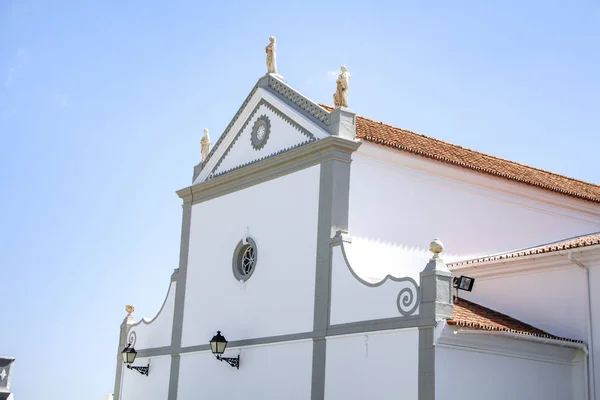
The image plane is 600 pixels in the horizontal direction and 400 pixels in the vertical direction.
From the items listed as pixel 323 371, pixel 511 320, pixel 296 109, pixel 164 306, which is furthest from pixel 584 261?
pixel 164 306

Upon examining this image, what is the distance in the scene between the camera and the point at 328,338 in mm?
20344

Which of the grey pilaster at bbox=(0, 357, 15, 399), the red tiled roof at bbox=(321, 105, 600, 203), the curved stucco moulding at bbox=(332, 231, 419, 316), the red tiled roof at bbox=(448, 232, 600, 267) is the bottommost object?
the grey pilaster at bbox=(0, 357, 15, 399)

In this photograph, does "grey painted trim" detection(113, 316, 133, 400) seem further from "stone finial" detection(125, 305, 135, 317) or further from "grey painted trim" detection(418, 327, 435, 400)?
"grey painted trim" detection(418, 327, 435, 400)

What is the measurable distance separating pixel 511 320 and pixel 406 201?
11.2 feet

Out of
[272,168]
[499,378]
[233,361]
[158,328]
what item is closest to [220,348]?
[233,361]

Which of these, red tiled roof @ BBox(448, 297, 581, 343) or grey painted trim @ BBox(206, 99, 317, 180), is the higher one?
grey painted trim @ BBox(206, 99, 317, 180)

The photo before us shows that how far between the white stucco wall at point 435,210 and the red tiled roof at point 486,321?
1740 mm

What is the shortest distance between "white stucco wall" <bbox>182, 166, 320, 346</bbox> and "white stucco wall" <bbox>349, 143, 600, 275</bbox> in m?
1.20

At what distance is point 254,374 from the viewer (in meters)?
22.2

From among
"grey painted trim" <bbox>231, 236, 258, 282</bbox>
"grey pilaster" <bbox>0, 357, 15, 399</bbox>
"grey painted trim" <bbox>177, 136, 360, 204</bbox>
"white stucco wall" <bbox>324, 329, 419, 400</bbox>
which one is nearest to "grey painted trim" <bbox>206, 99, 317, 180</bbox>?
"grey painted trim" <bbox>177, 136, 360, 204</bbox>

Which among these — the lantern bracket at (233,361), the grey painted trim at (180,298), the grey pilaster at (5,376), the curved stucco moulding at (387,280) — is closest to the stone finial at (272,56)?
the grey painted trim at (180,298)

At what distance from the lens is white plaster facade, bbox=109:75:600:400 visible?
18.9 meters

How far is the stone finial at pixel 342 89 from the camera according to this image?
21.8 m

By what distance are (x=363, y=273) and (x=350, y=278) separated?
753 mm
